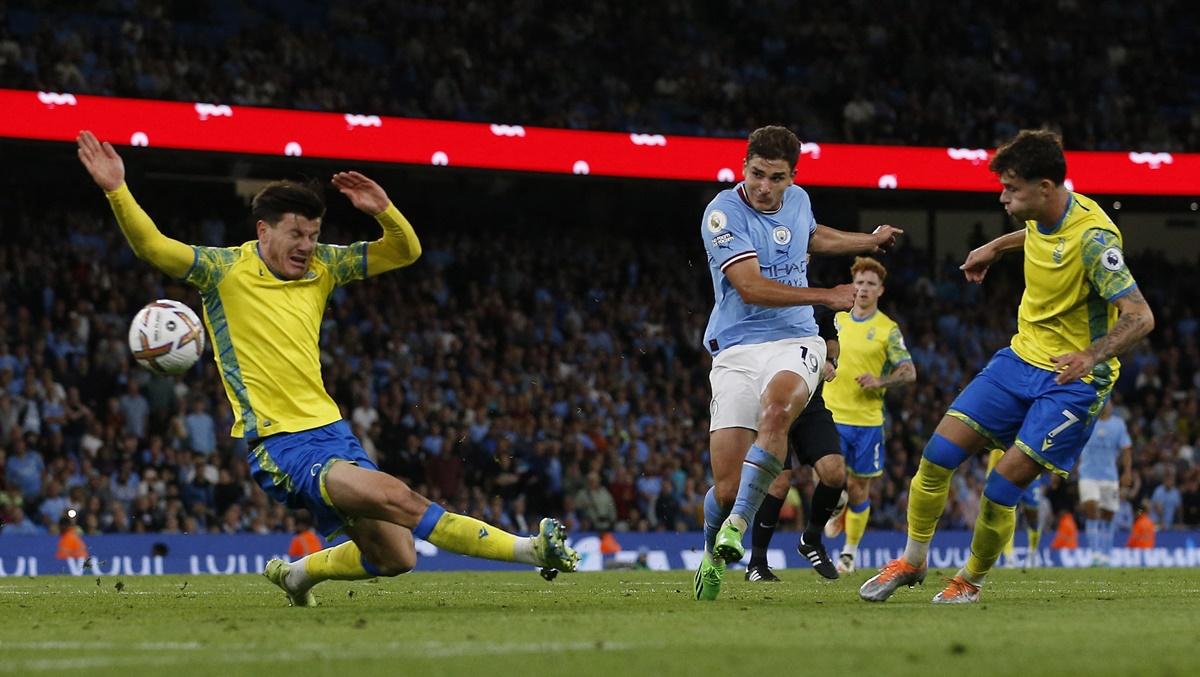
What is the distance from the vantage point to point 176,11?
961 inches

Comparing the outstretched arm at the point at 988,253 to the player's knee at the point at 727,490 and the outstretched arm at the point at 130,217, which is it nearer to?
the player's knee at the point at 727,490

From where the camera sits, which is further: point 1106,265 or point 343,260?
point 343,260

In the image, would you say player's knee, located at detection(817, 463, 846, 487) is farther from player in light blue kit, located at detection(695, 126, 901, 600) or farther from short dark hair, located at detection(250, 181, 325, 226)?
short dark hair, located at detection(250, 181, 325, 226)

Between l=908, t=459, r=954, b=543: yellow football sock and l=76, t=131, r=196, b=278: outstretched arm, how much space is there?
12.1 ft

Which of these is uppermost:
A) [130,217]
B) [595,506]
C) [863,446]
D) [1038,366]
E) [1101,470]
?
[130,217]

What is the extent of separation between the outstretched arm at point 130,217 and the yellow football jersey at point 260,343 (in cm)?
12

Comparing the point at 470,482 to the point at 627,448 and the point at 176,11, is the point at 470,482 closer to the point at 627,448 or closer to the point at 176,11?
the point at 627,448

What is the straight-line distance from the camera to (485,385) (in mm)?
23234

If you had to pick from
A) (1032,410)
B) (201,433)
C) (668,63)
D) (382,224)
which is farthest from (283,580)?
(668,63)

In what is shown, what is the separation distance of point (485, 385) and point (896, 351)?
33.9ft

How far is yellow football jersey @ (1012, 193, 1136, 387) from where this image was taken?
784 cm

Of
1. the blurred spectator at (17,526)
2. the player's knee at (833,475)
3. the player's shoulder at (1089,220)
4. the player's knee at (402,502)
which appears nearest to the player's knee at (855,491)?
the player's knee at (833,475)

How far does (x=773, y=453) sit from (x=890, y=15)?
24.0 metres

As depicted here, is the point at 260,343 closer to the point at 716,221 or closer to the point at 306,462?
the point at 306,462
